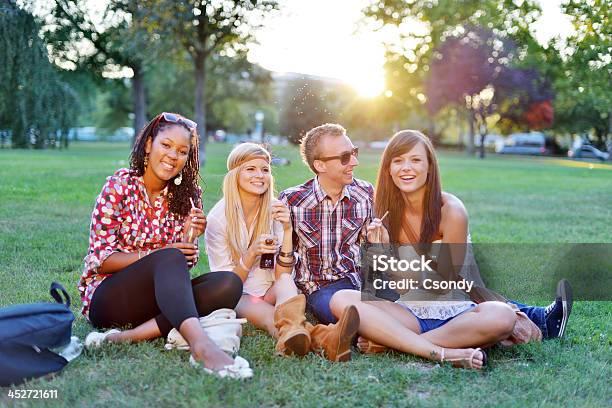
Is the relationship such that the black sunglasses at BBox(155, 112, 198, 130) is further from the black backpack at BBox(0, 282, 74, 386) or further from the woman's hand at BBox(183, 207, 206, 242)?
the black backpack at BBox(0, 282, 74, 386)

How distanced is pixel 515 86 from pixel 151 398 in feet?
141

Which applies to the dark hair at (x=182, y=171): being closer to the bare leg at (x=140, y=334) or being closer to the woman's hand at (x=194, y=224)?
the woman's hand at (x=194, y=224)

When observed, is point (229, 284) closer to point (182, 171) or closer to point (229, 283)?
point (229, 283)

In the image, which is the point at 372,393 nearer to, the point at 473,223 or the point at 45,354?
the point at 45,354

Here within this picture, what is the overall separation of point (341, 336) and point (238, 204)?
3.95 feet

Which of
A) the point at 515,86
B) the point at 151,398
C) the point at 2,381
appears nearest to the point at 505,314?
Result: the point at 151,398

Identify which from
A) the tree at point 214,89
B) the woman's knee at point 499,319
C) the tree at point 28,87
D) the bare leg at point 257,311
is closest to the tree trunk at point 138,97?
the tree at point 214,89

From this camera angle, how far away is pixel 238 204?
4.45m

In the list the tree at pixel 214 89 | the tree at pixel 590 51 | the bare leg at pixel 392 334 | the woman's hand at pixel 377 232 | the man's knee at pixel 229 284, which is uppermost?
the tree at pixel 214 89

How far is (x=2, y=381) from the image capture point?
3.26 metres

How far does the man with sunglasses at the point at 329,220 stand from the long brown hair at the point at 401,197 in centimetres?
19

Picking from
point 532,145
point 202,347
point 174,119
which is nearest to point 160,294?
point 202,347

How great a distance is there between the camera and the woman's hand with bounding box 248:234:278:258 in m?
4.19

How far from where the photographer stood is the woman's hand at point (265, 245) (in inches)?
165
